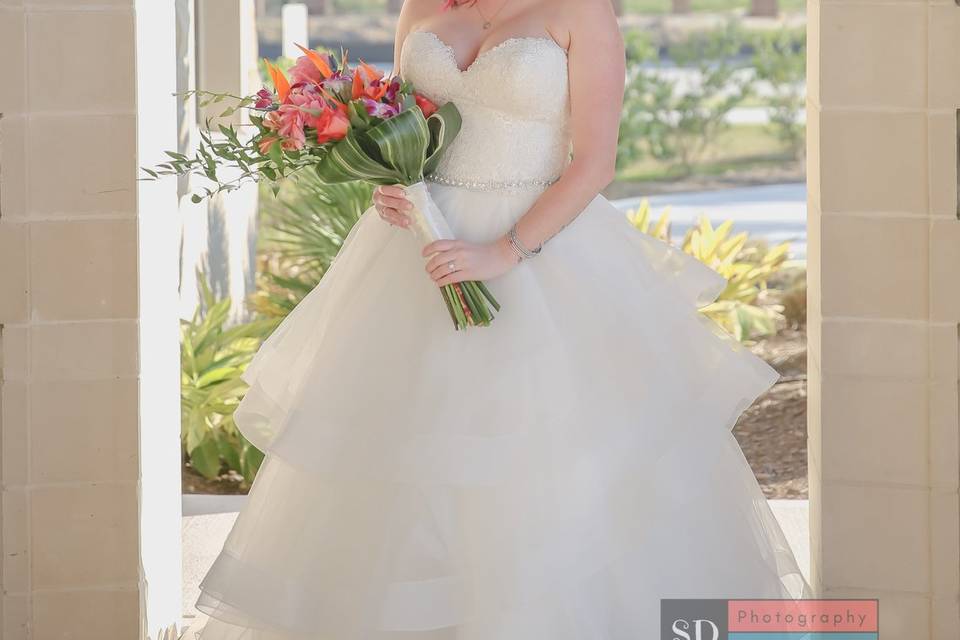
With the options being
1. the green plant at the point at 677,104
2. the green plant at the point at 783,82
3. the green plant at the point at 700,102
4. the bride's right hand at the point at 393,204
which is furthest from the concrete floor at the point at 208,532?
the green plant at the point at 783,82

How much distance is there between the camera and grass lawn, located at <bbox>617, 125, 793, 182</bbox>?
16.7m

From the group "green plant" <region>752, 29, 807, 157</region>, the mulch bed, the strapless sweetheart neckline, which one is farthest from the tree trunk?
the strapless sweetheart neckline

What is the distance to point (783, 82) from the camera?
1558cm

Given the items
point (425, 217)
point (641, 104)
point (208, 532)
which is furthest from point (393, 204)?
point (641, 104)

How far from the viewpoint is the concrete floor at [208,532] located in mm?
3961

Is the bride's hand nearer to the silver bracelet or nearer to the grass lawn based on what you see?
the silver bracelet

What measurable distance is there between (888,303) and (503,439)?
960 millimetres

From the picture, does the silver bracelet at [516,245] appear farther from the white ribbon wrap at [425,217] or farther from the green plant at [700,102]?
the green plant at [700,102]

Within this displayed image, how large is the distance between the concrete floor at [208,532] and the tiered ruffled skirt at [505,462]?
0.97 metres

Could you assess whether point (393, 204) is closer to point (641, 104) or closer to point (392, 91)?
point (392, 91)

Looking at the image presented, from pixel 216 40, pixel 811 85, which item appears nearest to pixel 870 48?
pixel 811 85

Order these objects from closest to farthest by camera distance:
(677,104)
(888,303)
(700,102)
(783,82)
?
(888,303), (677,104), (783,82), (700,102)

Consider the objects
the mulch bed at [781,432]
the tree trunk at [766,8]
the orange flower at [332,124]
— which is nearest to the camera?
the orange flower at [332,124]

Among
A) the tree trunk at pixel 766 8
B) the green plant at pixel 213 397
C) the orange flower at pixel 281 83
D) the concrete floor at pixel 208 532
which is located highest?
the tree trunk at pixel 766 8
